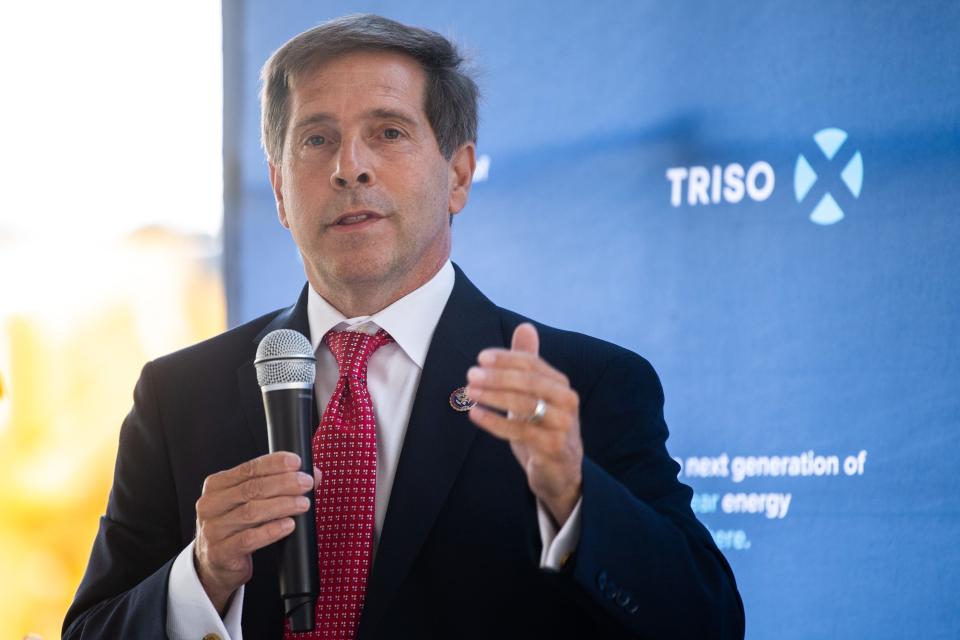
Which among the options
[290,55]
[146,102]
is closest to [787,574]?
[290,55]

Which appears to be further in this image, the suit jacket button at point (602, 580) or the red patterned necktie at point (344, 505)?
the red patterned necktie at point (344, 505)

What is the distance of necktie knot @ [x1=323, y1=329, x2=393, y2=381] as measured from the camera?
212cm

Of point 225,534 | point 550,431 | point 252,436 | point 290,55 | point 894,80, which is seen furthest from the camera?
point 894,80

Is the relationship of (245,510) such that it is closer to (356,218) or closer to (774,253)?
(356,218)

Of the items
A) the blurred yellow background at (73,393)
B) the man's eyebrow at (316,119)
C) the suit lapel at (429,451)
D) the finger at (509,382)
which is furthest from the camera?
the blurred yellow background at (73,393)

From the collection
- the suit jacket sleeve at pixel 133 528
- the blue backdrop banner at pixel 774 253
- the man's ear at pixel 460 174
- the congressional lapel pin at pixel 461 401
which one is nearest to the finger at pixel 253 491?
the suit jacket sleeve at pixel 133 528

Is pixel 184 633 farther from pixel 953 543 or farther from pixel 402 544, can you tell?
pixel 953 543

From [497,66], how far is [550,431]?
1.92 meters

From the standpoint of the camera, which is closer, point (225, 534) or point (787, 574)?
point (225, 534)

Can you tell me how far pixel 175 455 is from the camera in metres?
2.21

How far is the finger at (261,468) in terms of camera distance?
5.22 ft

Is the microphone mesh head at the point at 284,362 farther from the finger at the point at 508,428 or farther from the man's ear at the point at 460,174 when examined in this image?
the man's ear at the point at 460,174

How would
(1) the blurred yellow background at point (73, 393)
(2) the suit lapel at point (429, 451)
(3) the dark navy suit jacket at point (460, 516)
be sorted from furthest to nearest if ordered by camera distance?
(1) the blurred yellow background at point (73, 393), (2) the suit lapel at point (429, 451), (3) the dark navy suit jacket at point (460, 516)

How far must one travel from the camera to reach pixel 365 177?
2238 mm
